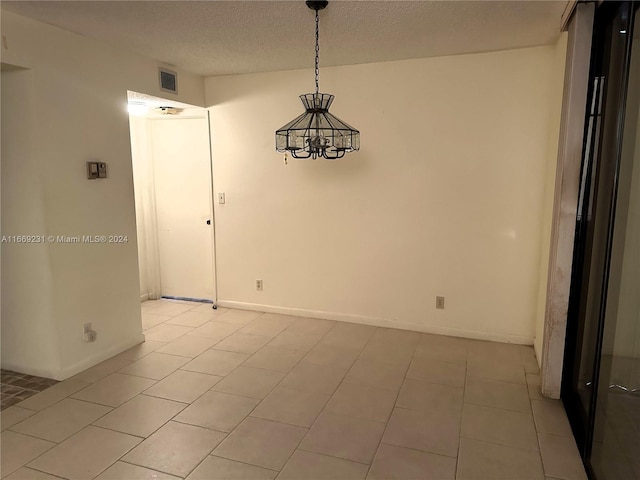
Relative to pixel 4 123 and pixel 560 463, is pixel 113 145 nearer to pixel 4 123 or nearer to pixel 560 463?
pixel 4 123

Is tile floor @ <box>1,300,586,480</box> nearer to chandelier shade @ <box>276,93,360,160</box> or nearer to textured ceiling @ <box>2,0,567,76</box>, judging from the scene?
chandelier shade @ <box>276,93,360,160</box>

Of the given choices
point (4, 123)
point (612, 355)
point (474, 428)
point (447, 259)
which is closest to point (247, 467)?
point (474, 428)

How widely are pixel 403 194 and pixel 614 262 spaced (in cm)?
208

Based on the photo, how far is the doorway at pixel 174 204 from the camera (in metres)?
4.87

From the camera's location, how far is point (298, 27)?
2924 mm

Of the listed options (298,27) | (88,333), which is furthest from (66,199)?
(298,27)

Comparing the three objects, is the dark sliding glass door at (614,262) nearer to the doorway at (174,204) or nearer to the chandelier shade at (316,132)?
the chandelier shade at (316,132)

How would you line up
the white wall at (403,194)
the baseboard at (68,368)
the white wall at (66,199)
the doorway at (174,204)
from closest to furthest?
1. the white wall at (66,199)
2. the baseboard at (68,368)
3. the white wall at (403,194)
4. the doorway at (174,204)

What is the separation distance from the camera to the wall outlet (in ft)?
10.8

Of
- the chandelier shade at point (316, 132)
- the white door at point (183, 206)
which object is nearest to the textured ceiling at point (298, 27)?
the chandelier shade at point (316, 132)

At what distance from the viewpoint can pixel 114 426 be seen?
2.57 meters

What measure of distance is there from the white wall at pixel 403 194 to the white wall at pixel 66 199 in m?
1.23

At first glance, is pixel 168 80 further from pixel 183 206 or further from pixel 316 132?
pixel 316 132

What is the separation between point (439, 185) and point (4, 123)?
3.29m
